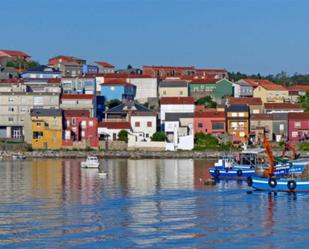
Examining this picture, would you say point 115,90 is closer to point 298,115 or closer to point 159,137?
point 159,137

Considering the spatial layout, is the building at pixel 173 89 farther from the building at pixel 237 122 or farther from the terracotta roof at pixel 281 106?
the building at pixel 237 122

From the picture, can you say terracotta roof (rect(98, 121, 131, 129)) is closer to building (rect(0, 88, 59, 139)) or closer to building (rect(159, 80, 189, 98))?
building (rect(0, 88, 59, 139))

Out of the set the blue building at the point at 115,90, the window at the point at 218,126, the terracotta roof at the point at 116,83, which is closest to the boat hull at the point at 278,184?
the window at the point at 218,126

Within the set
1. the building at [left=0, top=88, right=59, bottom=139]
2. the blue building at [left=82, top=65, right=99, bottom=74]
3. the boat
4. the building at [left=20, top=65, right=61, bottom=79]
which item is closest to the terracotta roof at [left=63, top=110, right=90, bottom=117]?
the building at [left=0, top=88, right=59, bottom=139]

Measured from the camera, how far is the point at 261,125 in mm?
53500

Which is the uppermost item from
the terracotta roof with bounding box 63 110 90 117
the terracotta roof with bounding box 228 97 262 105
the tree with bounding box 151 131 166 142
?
the terracotta roof with bounding box 228 97 262 105

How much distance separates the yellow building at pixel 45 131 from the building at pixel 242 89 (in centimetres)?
1873

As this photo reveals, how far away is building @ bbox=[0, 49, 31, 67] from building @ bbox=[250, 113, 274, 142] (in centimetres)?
2990

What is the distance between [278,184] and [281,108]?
31.4 metres

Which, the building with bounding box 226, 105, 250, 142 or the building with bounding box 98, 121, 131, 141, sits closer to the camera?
the building with bounding box 98, 121, 131, 141

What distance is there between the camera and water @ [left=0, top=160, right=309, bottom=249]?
17766 millimetres

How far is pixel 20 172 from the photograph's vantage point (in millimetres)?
36031

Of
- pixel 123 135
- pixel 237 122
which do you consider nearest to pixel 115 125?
pixel 123 135

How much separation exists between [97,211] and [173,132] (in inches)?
1192
